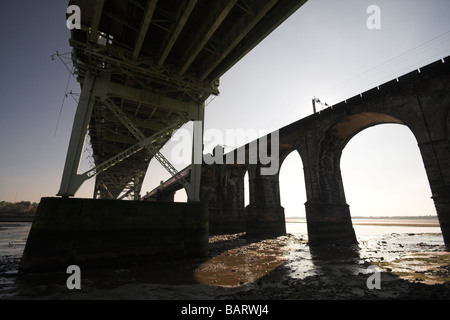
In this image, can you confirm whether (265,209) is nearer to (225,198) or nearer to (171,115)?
(225,198)

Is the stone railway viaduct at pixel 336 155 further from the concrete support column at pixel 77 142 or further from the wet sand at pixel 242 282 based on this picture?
the concrete support column at pixel 77 142

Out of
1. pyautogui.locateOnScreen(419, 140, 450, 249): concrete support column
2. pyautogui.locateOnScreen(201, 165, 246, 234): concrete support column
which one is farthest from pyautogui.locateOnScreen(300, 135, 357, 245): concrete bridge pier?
pyautogui.locateOnScreen(201, 165, 246, 234): concrete support column

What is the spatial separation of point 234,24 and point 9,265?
1153 cm

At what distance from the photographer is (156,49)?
904 centimetres

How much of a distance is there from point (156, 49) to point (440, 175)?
13.4 metres

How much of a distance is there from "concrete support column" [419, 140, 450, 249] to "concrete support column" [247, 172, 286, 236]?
35.5ft

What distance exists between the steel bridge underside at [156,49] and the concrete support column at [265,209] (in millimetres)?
10353

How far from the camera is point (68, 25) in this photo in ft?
A: 23.1

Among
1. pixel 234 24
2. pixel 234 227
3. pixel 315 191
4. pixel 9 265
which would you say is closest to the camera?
pixel 9 265

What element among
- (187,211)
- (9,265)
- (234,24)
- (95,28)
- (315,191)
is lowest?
(9,265)

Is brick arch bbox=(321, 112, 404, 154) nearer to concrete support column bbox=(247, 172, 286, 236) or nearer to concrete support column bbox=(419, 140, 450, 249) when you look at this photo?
concrete support column bbox=(419, 140, 450, 249)

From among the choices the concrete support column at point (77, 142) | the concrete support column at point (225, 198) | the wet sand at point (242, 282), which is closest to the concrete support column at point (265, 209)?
the concrete support column at point (225, 198)
